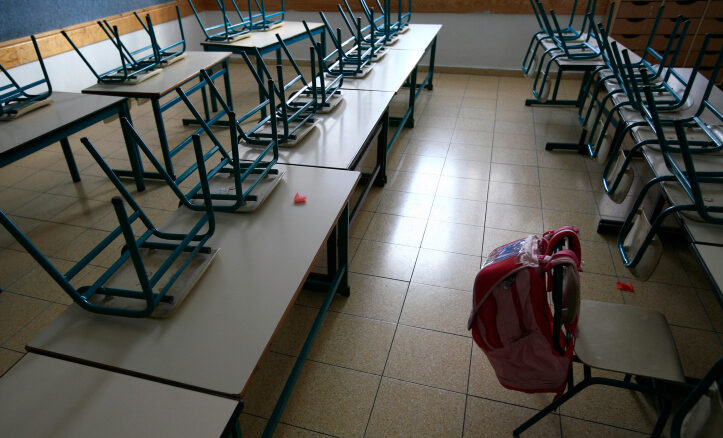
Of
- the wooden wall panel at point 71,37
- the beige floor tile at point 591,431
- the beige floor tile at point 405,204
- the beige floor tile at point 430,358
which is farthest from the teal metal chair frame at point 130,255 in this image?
the wooden wall panel at point 71,37

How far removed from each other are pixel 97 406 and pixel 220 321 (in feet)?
1.01

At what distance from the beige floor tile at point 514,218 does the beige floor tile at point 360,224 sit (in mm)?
734

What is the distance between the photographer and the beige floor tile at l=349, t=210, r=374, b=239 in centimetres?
272

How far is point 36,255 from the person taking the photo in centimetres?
95

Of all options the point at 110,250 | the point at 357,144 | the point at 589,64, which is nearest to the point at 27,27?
the point at 110,250

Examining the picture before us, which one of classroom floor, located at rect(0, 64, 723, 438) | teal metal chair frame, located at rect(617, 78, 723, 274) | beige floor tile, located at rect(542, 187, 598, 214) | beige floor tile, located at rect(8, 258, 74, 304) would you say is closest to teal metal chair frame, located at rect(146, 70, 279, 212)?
classroom floor, located at rect(0, 64, 723, 438)

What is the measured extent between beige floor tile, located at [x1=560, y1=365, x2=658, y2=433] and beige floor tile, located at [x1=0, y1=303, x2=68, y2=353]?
88.1 inches

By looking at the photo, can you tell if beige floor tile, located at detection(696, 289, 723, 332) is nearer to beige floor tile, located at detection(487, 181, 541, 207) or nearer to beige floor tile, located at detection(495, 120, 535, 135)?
beige floor tile, located at detection(487, 181, 541, 207)

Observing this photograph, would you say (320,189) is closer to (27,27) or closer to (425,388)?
(425,388)

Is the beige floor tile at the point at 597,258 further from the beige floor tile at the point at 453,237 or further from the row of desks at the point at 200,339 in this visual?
the row of desks at the point at 200,339

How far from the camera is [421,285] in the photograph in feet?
7.58

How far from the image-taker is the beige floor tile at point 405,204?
2936 mm

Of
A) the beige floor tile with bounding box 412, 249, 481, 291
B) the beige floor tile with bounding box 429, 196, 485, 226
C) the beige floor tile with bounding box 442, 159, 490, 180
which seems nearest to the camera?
the beige floor tile with bounding box 412, 249, 481, 291

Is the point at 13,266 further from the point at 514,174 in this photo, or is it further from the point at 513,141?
the point at 513,141
